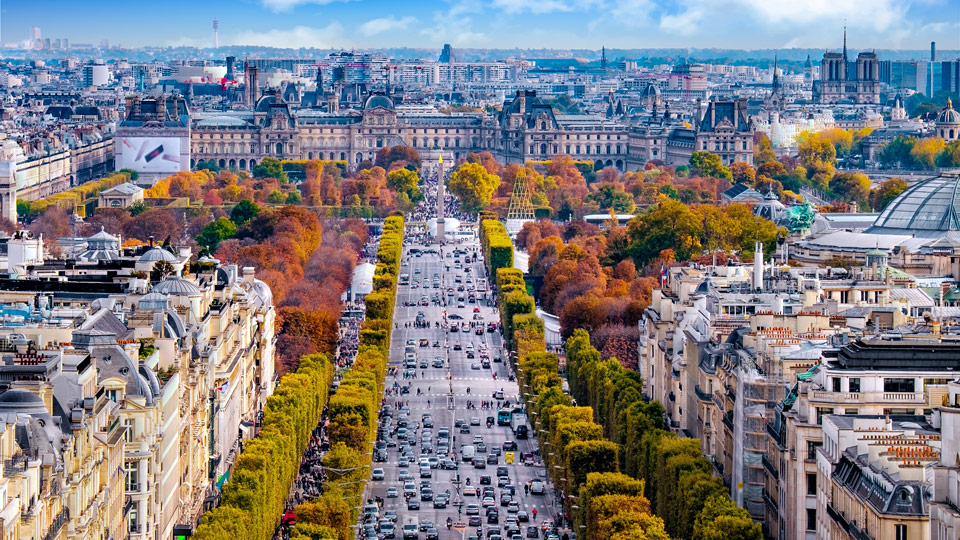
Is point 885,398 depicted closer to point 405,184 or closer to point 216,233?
A: point 216,233

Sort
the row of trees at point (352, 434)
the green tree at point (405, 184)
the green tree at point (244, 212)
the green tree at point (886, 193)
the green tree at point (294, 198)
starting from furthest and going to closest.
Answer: the green tree at point (405, 184) < the green tree at point (294, 198) < the green tree at point (244, 212) < the green tree at point (886, 193) < the row of trees at point (352, 434)

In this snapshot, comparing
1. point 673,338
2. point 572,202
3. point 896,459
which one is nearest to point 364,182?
point 572,202

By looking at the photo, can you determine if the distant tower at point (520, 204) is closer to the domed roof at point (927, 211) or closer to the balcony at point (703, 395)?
the domed roof at point (927, 211)

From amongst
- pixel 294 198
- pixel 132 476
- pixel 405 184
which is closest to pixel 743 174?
pixel 405 184

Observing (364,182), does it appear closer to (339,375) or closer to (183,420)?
(339,375)

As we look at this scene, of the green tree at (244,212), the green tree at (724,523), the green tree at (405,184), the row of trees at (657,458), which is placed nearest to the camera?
the green tree at (724,523)

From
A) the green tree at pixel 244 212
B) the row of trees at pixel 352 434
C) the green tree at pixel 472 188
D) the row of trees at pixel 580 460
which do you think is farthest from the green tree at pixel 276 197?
the row of trees at pixel 580 460

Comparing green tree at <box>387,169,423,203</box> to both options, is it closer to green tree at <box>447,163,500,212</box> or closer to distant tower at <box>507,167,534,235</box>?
green tree at <box>447,163,500,212</box>
